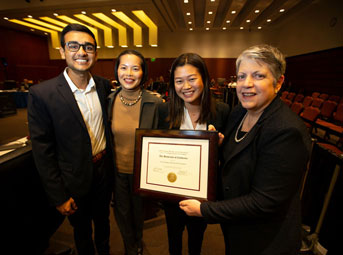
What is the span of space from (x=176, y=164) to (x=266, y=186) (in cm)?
50

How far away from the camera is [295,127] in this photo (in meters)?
0.78

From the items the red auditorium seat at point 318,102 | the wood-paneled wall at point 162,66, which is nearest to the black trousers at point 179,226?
the red auditorium seat at point 318,102

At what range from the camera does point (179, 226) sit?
56.5 inches

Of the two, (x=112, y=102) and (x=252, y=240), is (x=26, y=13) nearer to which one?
(x=112, y=102)

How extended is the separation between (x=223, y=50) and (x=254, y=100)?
1395 centimetres

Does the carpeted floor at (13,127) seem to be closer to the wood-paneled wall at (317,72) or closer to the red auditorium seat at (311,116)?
the red auditorium seat at (311,116)

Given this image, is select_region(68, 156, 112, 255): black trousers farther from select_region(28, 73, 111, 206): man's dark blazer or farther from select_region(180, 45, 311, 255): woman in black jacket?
select_region(180, 45, 311, 255): woman in black jacket

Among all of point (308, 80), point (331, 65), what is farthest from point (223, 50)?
point (331, 65)

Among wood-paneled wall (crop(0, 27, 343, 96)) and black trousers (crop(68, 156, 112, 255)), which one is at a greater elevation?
wood-paneled wall (crop(0, 27, 343, 96))

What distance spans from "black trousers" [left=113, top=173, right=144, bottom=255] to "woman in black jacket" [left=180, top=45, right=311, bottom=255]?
0.75m

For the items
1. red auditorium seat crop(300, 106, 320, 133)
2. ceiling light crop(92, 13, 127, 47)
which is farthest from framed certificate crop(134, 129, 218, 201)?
ceiling light crop(92, 13, 127, 47)

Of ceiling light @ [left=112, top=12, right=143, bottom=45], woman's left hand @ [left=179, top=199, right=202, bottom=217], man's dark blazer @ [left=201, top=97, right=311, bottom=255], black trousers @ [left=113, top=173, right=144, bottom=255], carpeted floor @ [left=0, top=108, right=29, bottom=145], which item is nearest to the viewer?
man's dark blazer @ [left=201, top=97, right=311, bottom=255]

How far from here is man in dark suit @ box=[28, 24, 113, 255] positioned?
3.98ft

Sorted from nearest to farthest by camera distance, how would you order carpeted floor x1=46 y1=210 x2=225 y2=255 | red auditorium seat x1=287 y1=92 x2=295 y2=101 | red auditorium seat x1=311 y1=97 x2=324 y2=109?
1. carpeted floor x1=46 y1=210 x2=225 y2=255
2. red auditorium seat x1=311 y1=97 x2=324 y2=109
3. red auditorium seat x1=287 y1=92 x2=295 y2=101
